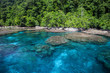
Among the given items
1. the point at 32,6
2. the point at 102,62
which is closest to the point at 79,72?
the point at 102,62

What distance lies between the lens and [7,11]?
57.8 metres

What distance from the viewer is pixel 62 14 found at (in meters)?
40.7

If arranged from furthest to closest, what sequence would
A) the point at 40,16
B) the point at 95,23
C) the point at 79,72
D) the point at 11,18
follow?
the point at 11,18 → the point at 40,16 → the point at 95,23 → the point at 79,72

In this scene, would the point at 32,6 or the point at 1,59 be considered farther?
the point at 32,6

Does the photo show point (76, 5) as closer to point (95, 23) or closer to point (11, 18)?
point (95, 23)

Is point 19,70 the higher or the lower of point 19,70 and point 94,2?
the lower

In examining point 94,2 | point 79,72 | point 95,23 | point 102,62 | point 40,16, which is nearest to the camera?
point 79,72

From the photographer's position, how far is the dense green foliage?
34.6 metres

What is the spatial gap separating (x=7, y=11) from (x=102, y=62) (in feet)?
216

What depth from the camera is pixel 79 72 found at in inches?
379

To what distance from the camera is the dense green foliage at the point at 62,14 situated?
34594mm

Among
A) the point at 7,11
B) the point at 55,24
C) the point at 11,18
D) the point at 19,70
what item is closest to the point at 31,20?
the point at 55,24

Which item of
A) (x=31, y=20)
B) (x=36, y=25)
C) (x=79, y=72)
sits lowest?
(x=79, y=72)

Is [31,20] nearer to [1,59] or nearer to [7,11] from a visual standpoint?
[7,11]
